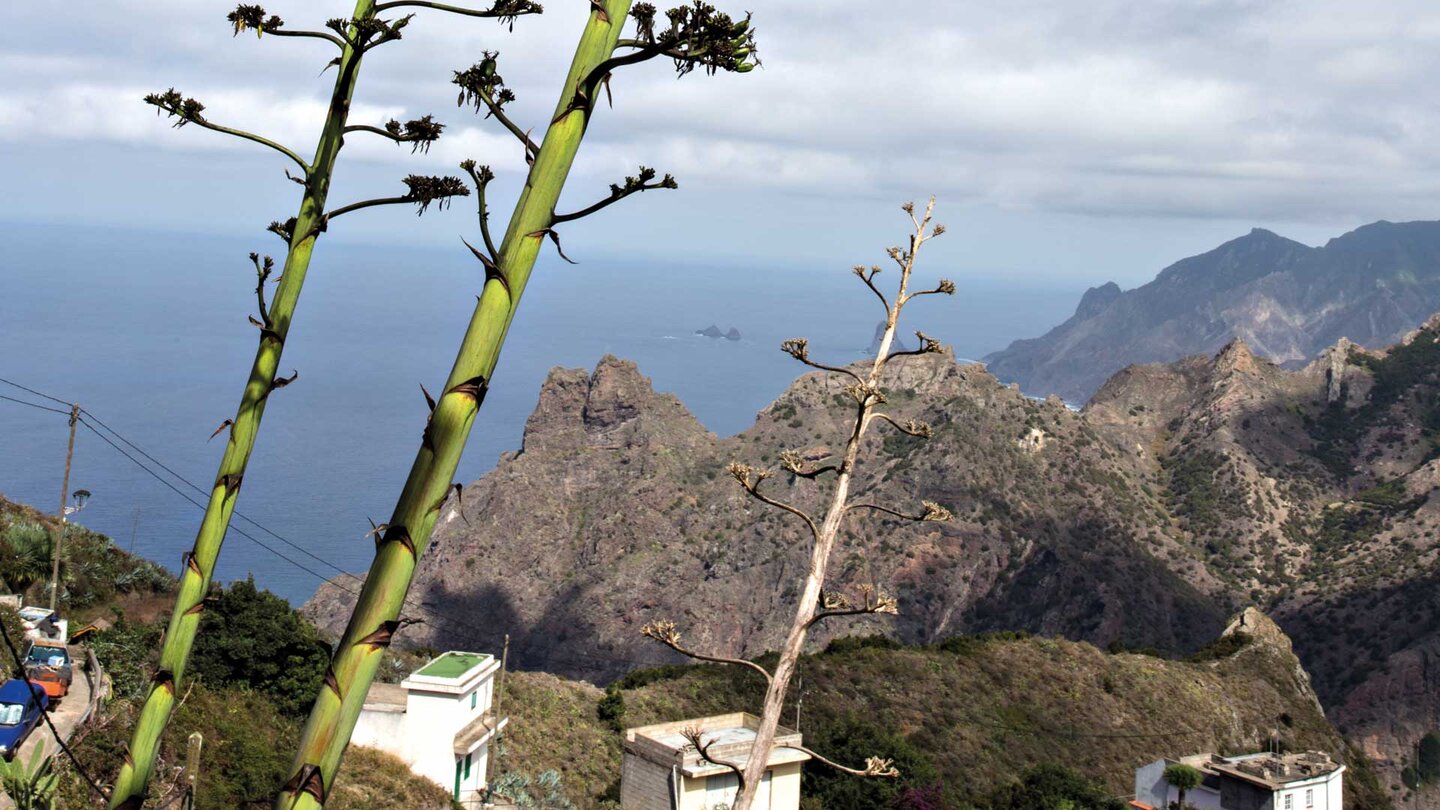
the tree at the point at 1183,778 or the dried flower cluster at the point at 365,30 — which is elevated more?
the dried flower cluster at the point at 365,30

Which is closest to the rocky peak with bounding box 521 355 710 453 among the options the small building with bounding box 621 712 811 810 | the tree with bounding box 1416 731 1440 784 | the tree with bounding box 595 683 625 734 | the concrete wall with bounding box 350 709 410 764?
the tree with bounding box 1416 731 1440 784

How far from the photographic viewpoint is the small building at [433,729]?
29.5m

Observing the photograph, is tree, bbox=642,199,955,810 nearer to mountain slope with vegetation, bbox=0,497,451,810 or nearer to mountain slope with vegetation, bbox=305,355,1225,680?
mountain slope with vegetation, bbox=0,497,451,810

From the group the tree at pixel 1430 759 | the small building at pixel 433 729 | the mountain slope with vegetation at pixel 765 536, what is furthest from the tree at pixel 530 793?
the tree at pixel 1430 759

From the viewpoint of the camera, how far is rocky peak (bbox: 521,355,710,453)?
363ft

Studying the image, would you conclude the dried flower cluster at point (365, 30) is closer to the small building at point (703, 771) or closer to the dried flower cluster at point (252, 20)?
the dried flower cluster at point (252, 20)

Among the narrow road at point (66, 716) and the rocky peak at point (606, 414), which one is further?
the rocky peak at point (606, 414)

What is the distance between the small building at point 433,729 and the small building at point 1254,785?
21749 mm

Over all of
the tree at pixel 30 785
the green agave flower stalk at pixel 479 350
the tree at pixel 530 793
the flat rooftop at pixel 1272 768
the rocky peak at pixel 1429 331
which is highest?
the rocky peak at pixel 1429 331

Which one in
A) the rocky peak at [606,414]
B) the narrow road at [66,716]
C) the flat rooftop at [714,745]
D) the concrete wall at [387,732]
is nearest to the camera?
the narrow road at [66,716]

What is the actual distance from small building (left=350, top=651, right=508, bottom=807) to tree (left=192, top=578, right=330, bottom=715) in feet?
10.4

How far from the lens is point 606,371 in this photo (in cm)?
11381

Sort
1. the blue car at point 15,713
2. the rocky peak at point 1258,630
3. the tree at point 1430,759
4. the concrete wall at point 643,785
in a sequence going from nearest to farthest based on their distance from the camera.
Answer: the blue car at point 15,713 → the concrete wall at point 643,785 → the tree at point 1430,759 → the rocky peak at point 1258,630

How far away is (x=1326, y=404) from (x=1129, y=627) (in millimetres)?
44195
